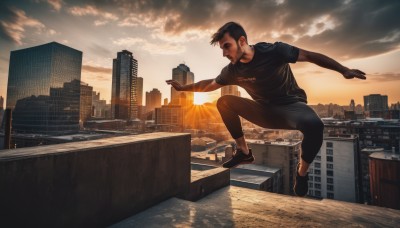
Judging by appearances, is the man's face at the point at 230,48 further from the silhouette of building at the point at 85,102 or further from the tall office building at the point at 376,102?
the silhouette of building at the point at 85,102

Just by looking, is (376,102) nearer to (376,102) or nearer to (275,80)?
(376,102)

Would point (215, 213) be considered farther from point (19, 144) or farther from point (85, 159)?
point (19, 144)

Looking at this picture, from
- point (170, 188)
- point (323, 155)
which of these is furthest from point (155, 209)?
point (323, 155)

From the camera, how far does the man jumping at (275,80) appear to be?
113 inches

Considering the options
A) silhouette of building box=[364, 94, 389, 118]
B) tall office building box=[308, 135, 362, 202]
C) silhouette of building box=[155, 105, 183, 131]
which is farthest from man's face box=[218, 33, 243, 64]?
silhouette of building box=[364, 94, 389, 118]

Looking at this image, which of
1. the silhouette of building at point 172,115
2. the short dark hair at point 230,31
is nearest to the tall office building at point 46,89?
the silhouette of building at point 172,115

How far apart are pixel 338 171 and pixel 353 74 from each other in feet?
139

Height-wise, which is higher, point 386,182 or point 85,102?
point 85,102

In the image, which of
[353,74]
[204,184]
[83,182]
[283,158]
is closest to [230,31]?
[353,74]

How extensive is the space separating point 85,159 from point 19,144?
327ft

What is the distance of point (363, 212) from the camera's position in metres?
6.46

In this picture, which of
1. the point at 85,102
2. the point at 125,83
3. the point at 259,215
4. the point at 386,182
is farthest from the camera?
the point at 125,83

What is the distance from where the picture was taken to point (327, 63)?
279cm

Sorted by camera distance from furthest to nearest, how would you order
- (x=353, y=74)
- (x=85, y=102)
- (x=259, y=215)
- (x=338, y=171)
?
(x=85, y=102), (x=338, y=171), (x=259, y=215), (x=353, y=74)
